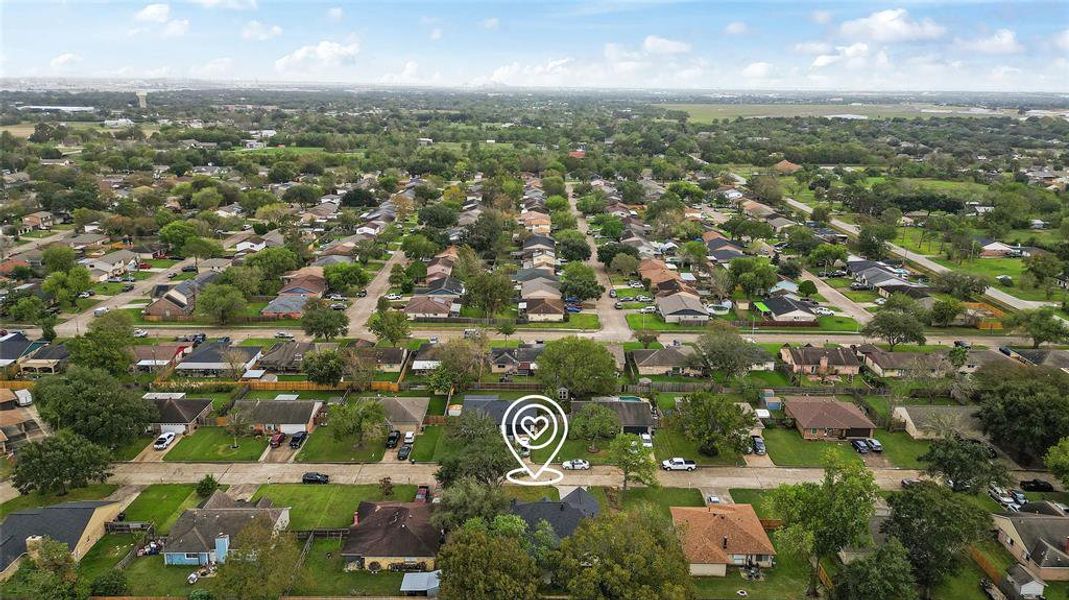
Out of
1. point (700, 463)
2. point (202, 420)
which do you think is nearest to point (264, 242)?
point (202, 420)

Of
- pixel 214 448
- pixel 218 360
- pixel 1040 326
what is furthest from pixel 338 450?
pixel 1040 326

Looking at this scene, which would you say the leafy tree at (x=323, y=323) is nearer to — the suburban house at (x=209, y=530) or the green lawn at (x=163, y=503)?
the green lawn at (x=163, y=503)

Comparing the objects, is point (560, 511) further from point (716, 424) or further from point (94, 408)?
point (94, 408)

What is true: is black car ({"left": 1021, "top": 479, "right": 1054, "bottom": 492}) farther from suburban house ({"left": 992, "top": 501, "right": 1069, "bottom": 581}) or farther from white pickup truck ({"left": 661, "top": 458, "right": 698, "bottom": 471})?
white pickup truck ({"left": 661, "top": 458, "right": 698, "bottom": 471})

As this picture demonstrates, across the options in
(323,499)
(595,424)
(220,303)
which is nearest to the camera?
(323,499)

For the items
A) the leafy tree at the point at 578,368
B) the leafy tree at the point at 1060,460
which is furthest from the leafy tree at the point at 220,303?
the leafy tree at the point at 1060,460
